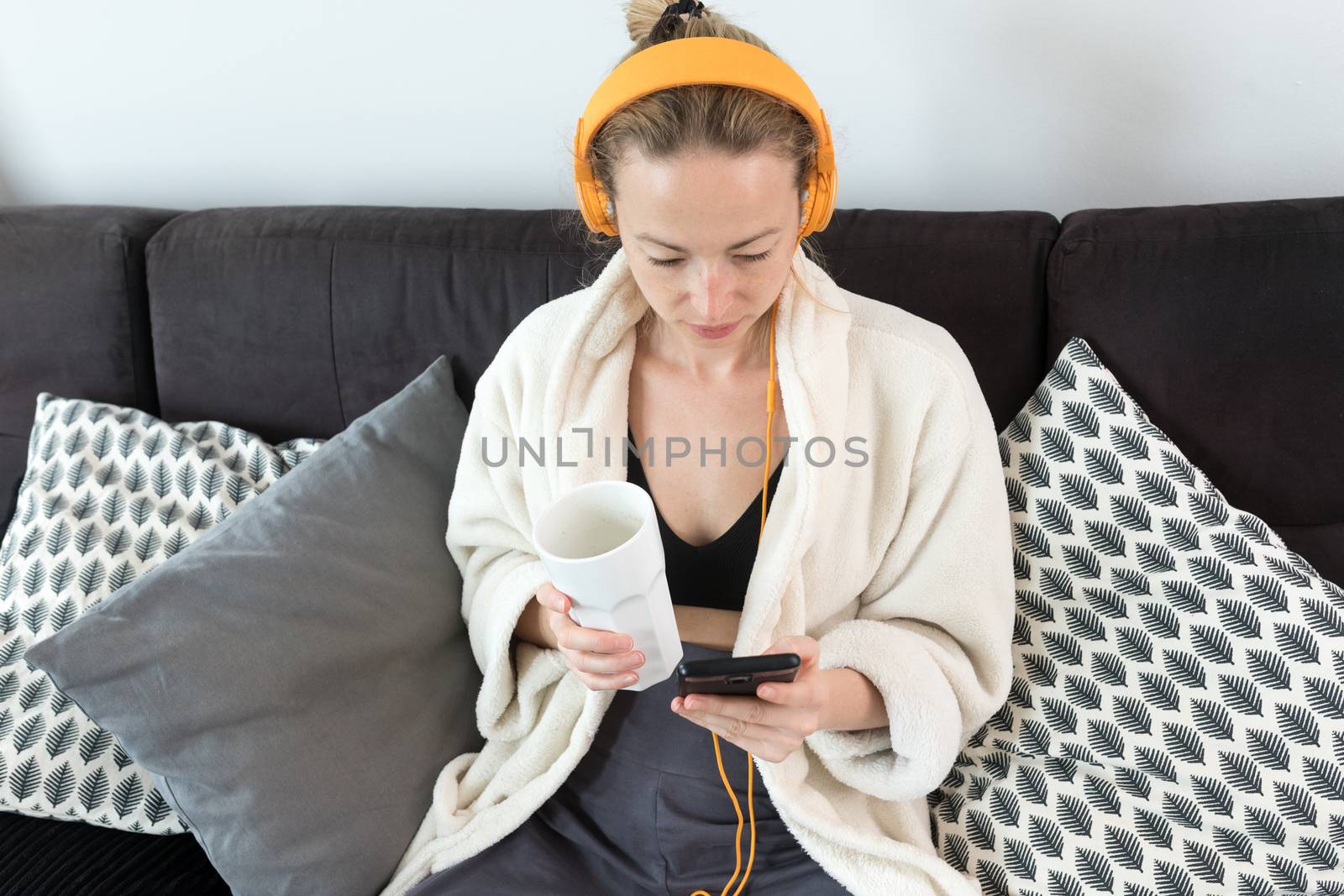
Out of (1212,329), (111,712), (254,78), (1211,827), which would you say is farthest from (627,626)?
(254,78)

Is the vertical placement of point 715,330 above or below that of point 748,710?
above

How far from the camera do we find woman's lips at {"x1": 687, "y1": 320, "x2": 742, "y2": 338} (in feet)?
3.46

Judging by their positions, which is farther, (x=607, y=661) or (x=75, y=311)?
(x=75, y=311)

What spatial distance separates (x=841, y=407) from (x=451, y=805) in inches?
27.6

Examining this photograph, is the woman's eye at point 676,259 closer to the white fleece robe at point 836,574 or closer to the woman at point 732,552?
the woman at point 732,552

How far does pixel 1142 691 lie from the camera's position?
118cm

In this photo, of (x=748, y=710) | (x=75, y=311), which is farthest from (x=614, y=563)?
(x=75, y=311)

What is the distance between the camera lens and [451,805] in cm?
125

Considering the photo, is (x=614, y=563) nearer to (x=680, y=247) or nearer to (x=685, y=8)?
(x=680, y=247)

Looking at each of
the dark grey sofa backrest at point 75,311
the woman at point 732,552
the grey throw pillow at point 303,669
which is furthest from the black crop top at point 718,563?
the dark grey sofa backrest at point 75,311

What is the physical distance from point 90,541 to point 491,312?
26.1 inches

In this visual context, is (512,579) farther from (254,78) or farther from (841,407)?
(254,78)

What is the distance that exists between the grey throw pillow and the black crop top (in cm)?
36

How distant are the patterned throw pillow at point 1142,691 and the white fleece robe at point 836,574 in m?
0.10
